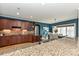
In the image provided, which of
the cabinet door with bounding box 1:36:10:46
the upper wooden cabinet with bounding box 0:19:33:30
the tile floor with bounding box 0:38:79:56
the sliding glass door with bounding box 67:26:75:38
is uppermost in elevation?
the upper wooden cabinet with bounding box 0:19:33:30

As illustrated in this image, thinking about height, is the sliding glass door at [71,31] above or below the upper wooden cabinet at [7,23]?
below

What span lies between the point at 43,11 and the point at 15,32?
2.44 ft

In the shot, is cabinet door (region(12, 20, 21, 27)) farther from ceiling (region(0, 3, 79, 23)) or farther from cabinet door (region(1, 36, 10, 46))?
cabinet door (region(1, 36, 10, 46))

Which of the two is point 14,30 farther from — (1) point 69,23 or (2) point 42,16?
(1) point 69,23

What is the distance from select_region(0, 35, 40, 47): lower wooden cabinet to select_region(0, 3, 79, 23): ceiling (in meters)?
0.39

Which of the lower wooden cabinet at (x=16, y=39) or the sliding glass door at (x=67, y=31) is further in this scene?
the sliding glass door at (x=67, y=31)

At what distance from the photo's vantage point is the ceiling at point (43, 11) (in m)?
2.37

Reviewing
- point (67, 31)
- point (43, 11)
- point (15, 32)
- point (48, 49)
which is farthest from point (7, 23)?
point (67, 31)

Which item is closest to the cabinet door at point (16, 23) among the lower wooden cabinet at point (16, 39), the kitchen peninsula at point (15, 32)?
the kitchen peninsula at point (15, 32)

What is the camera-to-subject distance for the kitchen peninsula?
95.6 inches

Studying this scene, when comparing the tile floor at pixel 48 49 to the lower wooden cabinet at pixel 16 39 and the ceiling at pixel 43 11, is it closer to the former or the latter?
the lower wooden cabinet at pixel 16 39

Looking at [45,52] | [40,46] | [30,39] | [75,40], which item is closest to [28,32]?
[30,39]

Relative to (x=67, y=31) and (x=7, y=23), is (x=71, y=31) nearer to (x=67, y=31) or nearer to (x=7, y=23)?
(x=67, y=31)

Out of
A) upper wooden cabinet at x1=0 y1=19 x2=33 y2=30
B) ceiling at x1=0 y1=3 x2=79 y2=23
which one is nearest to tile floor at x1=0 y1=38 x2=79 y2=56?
upper wooden cabinet at x1=0 y1=19 x2=33 y2=30
